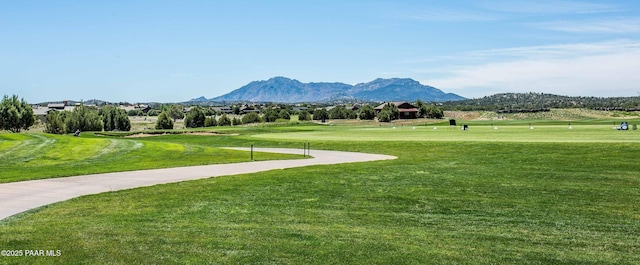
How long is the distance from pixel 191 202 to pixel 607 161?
23556 mm

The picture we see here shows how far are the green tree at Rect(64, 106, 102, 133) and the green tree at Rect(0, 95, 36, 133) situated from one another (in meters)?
9.66

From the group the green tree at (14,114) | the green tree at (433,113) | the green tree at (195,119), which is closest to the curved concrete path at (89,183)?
the green tree at (14,114)

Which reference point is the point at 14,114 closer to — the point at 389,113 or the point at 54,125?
the point at 54,125

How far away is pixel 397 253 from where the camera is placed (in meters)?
11.4

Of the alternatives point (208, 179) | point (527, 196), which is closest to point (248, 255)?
point (527, 196)

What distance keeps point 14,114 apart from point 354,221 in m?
95.5

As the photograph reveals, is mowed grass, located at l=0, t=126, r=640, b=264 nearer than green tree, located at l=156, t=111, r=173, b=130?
Yes

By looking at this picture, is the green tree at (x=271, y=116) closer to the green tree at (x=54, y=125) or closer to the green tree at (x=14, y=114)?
the green tree at (x=54, y=125)

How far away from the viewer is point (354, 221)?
48.9ft

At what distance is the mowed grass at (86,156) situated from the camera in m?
28.0

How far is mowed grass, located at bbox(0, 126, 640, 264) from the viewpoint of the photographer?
11.3 metres

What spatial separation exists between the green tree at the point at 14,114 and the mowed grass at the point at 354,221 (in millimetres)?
84315

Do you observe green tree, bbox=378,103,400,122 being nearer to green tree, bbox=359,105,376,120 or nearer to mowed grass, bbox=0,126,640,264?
green tree, bbox=359,105,376,120

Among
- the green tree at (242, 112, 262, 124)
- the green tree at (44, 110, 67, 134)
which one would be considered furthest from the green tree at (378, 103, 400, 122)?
the green tree at (44, 110, 67, 134)
